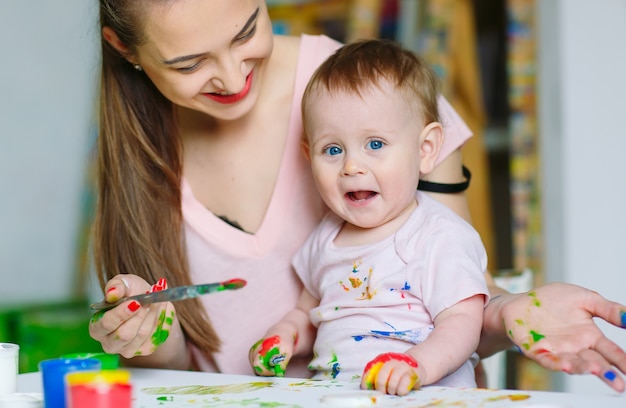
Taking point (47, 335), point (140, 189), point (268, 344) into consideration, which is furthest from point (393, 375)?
point (47, 335)

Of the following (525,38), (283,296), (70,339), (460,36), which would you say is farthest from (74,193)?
(283,296)

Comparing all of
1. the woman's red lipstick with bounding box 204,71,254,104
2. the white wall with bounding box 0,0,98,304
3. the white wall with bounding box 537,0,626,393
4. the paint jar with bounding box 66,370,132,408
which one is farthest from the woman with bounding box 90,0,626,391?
the white wall with bounding box 0,0,98,304

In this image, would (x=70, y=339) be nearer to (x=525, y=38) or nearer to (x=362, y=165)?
(x=525, y=38)

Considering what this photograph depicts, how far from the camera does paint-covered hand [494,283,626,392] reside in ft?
3.26

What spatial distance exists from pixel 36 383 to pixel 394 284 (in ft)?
1.73

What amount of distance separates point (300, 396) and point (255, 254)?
0.57 m

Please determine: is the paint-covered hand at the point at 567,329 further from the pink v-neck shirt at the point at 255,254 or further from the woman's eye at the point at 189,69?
the woman's eye at the point at 189,69

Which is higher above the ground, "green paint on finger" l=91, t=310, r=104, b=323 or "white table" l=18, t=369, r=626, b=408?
"green paint on finger" l=91, t=310, r=104, b=323

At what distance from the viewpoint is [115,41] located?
145cm

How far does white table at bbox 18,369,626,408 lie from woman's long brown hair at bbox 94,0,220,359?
34cm

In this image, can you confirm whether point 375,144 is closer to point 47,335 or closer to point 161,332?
point 161,332

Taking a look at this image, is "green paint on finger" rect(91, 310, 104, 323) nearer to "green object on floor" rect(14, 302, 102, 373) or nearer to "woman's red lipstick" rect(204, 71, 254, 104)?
"woman's red lipstick" rect(204, 71, 254, 104)

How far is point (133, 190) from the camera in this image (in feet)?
4.98

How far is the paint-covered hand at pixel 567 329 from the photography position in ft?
3.26
